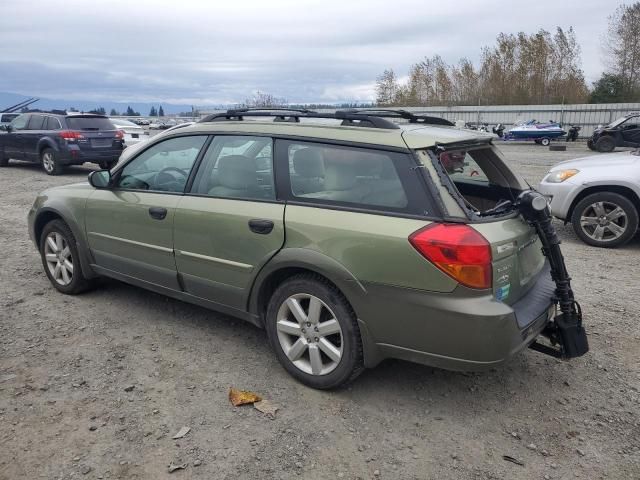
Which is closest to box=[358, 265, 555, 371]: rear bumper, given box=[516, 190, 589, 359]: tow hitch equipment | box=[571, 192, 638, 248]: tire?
box=[516, 190, 589, 359]: tow hitch equipment

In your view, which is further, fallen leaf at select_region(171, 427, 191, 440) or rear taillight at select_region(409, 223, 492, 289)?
fallen leaf at select_region(171, 427, 191, 440)

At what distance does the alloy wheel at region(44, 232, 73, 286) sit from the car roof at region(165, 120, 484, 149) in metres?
1.93

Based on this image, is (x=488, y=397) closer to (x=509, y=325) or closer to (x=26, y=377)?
(x=509, y=325)

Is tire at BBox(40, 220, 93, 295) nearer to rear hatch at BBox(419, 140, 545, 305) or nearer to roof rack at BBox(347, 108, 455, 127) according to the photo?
roof rack at BBox(347, 108, 455, 127)

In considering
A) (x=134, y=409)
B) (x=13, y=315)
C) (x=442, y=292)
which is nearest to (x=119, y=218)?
(x=13, y=315)

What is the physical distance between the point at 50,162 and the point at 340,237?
42.7 ft

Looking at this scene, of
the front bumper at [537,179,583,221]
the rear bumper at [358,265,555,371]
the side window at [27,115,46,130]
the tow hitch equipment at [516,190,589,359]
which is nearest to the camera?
the rear bumper at [358,265,555,371]

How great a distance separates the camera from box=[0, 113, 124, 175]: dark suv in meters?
13.5

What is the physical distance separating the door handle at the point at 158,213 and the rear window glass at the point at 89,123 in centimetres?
1115

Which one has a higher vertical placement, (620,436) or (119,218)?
(119,218)

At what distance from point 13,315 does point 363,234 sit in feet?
10.7

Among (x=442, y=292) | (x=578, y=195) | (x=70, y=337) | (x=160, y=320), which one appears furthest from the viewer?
(x=578, y=195)

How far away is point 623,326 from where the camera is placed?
431cm

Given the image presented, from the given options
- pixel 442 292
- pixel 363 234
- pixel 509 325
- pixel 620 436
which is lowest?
pixel 620 436
